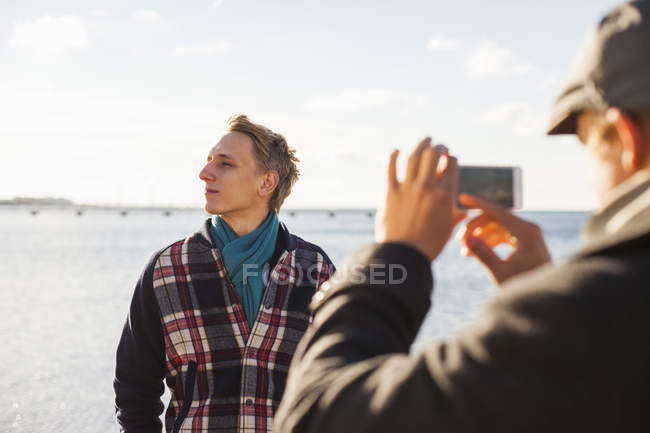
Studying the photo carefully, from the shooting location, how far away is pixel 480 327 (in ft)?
3.37

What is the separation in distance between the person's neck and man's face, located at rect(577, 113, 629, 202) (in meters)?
Answer: 2.84

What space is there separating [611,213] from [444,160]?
1.38ft

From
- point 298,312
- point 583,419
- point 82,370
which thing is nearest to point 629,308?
point 583,419

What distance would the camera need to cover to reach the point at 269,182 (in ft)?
13.3

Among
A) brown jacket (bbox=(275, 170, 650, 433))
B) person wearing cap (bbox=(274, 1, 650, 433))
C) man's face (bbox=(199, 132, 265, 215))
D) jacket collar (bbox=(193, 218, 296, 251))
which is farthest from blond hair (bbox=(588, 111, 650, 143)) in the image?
man's face (bbox=(199, 132, 265, 215))

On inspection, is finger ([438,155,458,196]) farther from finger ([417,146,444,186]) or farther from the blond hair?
the blond hair

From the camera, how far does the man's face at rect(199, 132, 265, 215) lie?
378 cm

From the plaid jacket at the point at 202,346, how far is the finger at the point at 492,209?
2209mm

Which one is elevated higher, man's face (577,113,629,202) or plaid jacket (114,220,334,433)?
man's face (577,113,629,202)

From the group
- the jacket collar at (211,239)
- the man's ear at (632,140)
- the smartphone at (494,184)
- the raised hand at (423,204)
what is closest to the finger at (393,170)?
the raised hand at (423,204)

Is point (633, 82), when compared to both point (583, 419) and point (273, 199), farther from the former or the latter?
point (273, 199)

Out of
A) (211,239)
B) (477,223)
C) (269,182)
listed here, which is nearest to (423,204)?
(477,223)

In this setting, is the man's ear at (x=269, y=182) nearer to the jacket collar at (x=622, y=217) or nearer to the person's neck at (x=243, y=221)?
the person's neck at (x=243, y=221)

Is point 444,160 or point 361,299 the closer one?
point 361,299
